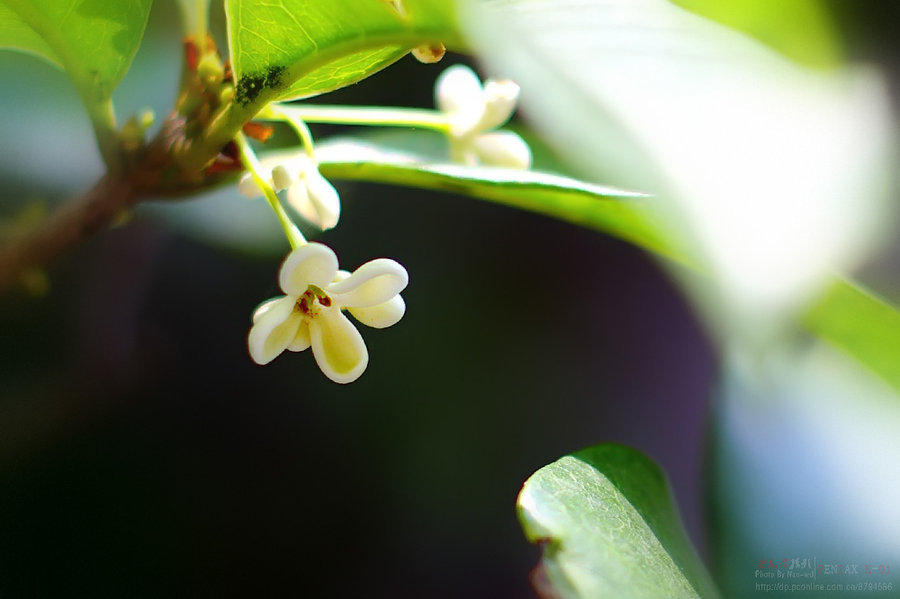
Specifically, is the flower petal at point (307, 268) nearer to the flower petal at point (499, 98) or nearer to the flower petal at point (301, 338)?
the flower petal at point (301, 338)

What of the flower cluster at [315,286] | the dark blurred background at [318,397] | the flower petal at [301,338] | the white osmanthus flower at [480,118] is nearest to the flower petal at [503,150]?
the white osmanthus flower at [480,118]

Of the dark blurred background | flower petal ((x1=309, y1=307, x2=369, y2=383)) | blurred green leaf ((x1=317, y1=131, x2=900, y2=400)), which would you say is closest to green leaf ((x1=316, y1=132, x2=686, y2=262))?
blurred green leaf ((x1=317, y1=131, x2=900, y2=400))

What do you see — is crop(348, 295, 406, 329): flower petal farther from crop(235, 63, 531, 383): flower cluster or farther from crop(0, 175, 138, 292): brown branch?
crop(0, 175, 138, 292): brown branch

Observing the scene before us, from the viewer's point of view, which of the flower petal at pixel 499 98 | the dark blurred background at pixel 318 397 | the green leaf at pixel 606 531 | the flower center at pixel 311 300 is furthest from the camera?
the dark blurred background at pixel 318 397

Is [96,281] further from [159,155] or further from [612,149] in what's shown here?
[612,149]

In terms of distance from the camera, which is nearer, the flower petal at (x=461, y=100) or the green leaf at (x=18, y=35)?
the green leaf at (x=18, y=35)

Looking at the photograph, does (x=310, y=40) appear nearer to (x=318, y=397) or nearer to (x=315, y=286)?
(x=315, y=286)
